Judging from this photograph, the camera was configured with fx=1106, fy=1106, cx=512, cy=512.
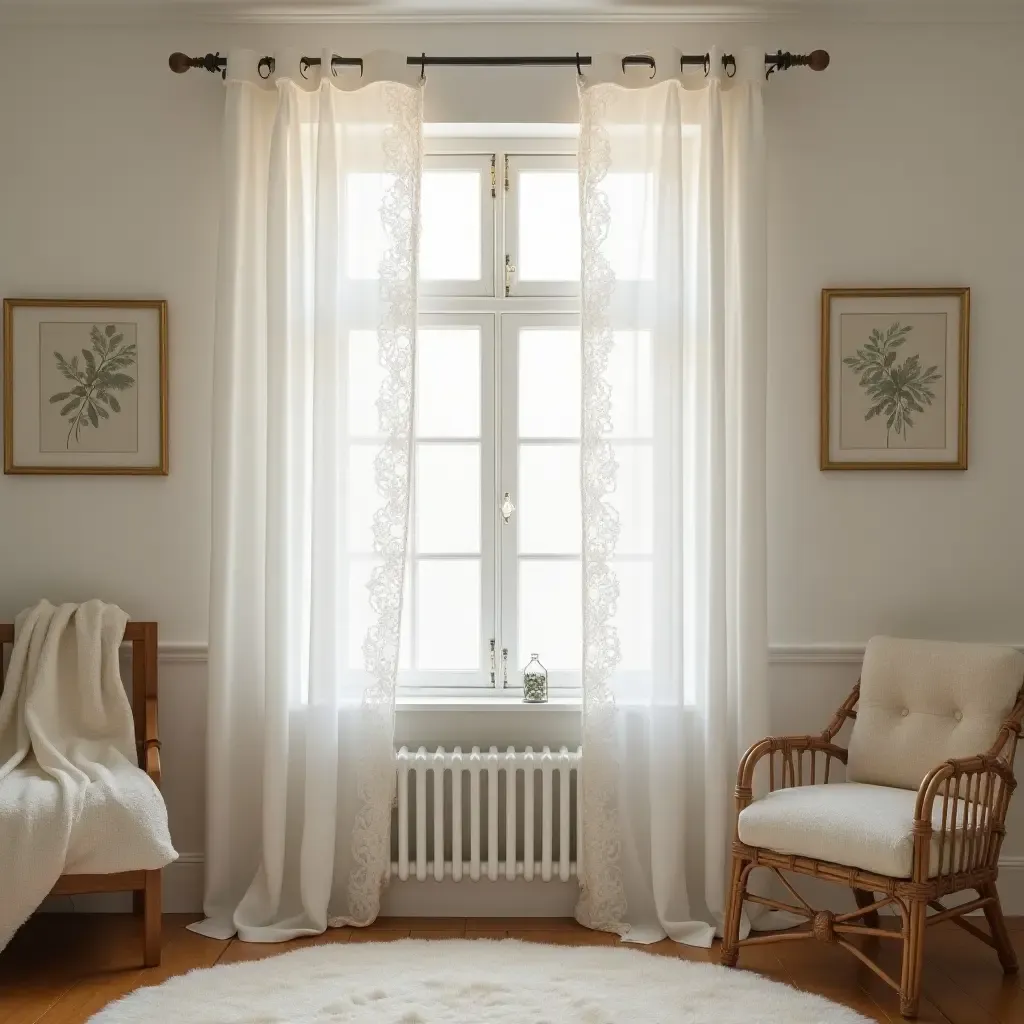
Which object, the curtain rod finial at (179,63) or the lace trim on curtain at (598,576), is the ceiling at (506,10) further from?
the lace trim on curtain at (598,576)

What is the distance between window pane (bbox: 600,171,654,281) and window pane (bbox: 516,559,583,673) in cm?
97

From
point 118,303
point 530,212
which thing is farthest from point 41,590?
point 530,212

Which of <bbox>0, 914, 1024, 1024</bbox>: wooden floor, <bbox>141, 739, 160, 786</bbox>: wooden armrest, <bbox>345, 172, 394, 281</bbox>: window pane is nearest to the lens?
<bbox>0, 914, 1024, 1024</bbox>: wooden floor

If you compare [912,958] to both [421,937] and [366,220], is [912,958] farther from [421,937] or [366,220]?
[366,220]

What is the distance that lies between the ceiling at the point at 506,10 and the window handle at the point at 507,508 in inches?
60.5

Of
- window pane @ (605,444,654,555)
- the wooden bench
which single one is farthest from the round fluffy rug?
window pane @ (605,444,654,555)

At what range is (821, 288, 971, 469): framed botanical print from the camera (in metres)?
3.54

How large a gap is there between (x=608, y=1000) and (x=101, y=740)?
1.67 meters

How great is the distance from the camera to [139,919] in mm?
3455

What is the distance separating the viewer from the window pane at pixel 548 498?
367 cm

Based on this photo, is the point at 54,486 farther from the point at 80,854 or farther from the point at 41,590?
the point at 80,854

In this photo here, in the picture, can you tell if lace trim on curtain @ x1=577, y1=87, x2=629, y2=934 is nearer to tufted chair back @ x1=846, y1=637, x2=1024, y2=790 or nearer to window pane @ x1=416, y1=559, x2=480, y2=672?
window pane @ x1=416, y1=559, x2=480, y2=672

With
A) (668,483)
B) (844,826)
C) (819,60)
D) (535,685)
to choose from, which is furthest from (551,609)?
(819,60)

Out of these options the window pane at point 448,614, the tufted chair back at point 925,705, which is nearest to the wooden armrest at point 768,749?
the tufted chair back at point 925,705
